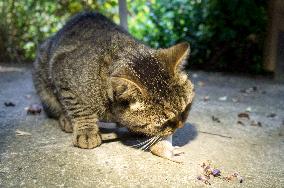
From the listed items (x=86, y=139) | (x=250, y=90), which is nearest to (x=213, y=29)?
(x=250, y=90)

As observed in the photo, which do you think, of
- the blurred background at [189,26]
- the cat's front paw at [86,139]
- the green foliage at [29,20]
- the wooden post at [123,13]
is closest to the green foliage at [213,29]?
the blurred background at [189,26]

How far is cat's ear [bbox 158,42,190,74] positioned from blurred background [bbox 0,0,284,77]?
3.99 metres

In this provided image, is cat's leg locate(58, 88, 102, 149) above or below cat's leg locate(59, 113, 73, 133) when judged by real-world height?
above

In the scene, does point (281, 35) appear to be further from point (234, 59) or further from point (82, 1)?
point (82, 1)

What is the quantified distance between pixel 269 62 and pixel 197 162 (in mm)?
4157

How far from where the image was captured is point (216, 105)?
4773 millimetres

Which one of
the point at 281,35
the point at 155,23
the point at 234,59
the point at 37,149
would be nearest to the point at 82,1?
the point at 155,23

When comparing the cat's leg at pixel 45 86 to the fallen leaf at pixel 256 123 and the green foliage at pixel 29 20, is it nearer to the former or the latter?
the fallen leaf at pixel 256 123

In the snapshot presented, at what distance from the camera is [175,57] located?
9.20ft

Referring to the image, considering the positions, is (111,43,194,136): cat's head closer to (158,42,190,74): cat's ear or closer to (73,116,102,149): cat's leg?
(158,42,190,74): cat's ear

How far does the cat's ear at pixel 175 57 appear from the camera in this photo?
2789 mm

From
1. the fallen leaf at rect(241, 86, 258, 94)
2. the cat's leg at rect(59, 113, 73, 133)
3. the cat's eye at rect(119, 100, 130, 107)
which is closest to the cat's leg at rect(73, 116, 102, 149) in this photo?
the cat's leg at rect(59, 113, 73, 133)

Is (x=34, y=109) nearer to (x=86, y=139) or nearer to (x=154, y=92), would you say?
(x=86, y=139)

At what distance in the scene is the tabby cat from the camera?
107 inches
